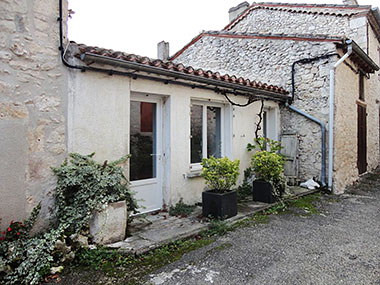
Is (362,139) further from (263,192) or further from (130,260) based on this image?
(130,260)

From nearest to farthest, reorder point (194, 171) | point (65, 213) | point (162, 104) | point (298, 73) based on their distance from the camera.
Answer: point (65, 213) → point (162, 104) → point (194, 171) → point (298, 73)

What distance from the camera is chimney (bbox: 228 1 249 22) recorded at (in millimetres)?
11961

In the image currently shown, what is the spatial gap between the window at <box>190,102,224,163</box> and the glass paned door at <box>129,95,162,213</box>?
0.92 meters

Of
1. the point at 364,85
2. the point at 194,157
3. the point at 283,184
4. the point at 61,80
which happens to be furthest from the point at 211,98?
the point at 364,85

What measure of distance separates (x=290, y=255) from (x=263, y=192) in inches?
98.4

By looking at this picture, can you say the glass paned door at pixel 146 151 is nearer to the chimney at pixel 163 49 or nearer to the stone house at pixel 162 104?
the stone house at pixel 162 104

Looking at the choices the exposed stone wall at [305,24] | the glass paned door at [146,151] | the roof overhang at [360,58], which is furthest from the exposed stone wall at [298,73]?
the glass paned door at [146,151]

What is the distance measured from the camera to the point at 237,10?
1222cm

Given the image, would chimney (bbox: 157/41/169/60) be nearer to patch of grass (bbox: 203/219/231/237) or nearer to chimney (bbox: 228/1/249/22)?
chimney (bbox: 228/1/249/22)

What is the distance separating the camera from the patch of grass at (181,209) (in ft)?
16.0

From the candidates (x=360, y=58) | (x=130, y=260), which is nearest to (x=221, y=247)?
(x=130, y=260)

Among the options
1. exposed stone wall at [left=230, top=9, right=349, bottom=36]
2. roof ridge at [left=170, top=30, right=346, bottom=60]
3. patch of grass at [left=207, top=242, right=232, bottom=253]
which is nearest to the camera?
patch of grass at [left=207, top=242, right=232, bottom=253]

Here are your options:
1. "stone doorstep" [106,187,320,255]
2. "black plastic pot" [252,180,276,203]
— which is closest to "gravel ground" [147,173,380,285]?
"stone doorstep" [106,187,320,255]

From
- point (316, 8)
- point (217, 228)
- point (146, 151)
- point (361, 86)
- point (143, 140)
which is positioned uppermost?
point (316, 8)
